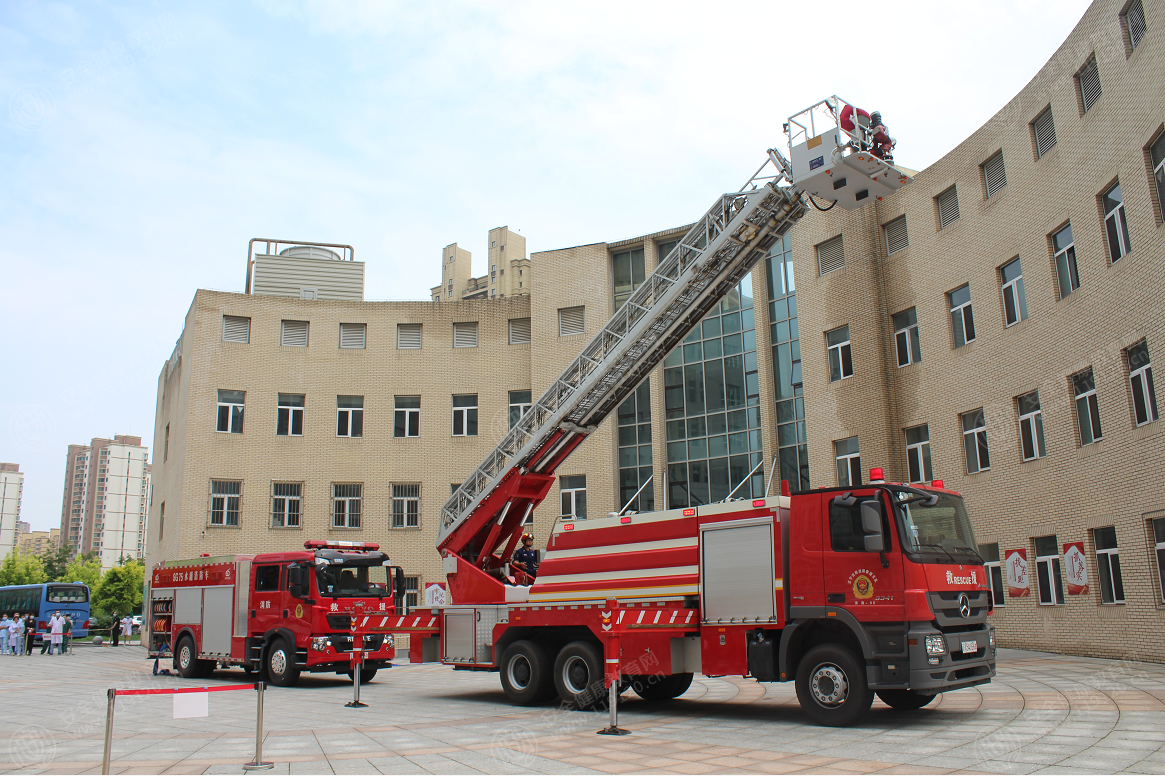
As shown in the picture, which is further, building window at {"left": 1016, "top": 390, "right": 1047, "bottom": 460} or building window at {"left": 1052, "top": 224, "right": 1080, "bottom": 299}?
building window at {"left": 1016, "top": 390, "right": 1047, "bottom": 460}

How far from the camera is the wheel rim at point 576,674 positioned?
1184cm

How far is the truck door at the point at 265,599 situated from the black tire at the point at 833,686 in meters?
10.9

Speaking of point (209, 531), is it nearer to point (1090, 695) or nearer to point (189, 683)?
point (189, 683)

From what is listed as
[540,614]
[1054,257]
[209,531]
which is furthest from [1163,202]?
[209,531]

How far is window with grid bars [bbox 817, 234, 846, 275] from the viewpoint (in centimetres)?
2542

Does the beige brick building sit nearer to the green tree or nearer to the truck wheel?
the truck wheel

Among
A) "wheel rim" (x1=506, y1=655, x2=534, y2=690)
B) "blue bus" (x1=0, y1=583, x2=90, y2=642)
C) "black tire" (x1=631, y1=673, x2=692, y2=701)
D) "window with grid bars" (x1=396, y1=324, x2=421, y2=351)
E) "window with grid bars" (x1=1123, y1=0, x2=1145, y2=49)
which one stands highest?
"window with grid bars" (x1=1123, y1=0, x2=1145, y2=49)

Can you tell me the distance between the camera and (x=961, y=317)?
862 inches

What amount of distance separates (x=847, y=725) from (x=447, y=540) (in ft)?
26.7

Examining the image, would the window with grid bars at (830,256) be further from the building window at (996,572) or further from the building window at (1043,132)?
the building window at (996,572)

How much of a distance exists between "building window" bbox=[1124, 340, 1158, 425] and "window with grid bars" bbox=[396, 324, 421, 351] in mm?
23471

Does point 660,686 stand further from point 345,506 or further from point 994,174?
point 345,506

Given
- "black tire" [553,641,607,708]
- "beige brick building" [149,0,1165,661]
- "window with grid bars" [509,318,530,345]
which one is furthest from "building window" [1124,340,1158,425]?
"window with grid bars" [509,318,530,345]

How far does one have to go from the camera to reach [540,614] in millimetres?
12484
